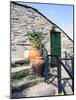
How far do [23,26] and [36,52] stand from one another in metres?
0.40

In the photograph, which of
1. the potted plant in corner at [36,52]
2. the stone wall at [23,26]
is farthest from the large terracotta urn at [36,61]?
the stone wall at [23,26]

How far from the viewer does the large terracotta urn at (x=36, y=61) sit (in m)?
4.50

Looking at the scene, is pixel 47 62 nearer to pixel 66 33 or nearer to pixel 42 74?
pixel 42 74

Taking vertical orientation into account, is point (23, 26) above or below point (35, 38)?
above

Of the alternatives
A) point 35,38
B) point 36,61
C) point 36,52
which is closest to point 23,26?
point 35,38

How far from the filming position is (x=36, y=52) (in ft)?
14.8

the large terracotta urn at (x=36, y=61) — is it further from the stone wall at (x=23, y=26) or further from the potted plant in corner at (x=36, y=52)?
the stone wall at (x=23, y=26)

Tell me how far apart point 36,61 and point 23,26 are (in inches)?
20.3

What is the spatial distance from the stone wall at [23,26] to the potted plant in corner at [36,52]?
57mm

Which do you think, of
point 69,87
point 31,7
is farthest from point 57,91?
point 31,7

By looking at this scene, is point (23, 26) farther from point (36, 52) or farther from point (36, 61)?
point (36, 61)

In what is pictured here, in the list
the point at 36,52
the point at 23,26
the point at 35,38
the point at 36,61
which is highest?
the point at 23,26
